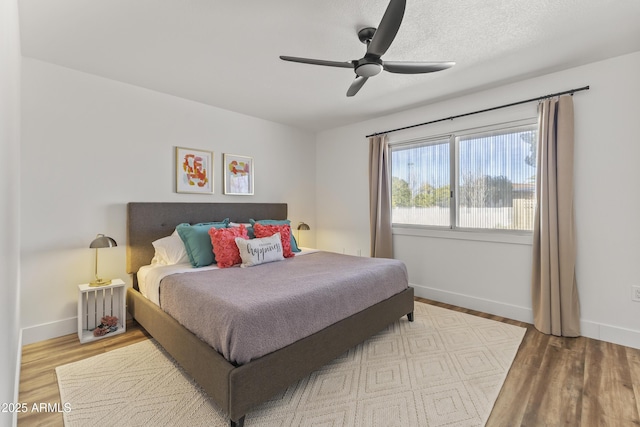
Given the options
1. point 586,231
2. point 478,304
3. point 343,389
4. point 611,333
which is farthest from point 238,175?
point 611,333

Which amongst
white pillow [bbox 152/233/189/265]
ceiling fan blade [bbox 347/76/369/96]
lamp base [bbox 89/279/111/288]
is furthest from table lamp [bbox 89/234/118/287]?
ceiling fan blade [bbox 347/76/369/96]

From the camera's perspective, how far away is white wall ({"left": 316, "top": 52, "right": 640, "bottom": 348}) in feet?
8.11

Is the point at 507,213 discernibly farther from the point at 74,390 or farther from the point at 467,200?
the point at 74,390

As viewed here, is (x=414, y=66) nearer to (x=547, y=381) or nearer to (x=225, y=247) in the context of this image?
(x=225, y=247)

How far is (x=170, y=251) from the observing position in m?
2.98

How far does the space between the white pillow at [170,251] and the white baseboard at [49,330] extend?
0.89 metres

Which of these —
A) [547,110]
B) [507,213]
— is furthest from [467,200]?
[547,110]

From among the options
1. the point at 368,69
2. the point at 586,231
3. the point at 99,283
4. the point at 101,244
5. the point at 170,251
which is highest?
the point at 368,69

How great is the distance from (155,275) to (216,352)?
129 cm

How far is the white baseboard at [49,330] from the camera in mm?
2494

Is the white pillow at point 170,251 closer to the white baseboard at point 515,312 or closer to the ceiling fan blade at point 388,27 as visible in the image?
the ceiling fan blade at point 388,27

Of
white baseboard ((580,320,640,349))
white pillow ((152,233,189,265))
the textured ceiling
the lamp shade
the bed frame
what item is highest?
the textured ceiling

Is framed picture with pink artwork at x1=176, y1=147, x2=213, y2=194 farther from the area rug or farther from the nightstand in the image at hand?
the area rug

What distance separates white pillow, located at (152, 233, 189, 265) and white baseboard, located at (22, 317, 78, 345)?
89 centimetres
